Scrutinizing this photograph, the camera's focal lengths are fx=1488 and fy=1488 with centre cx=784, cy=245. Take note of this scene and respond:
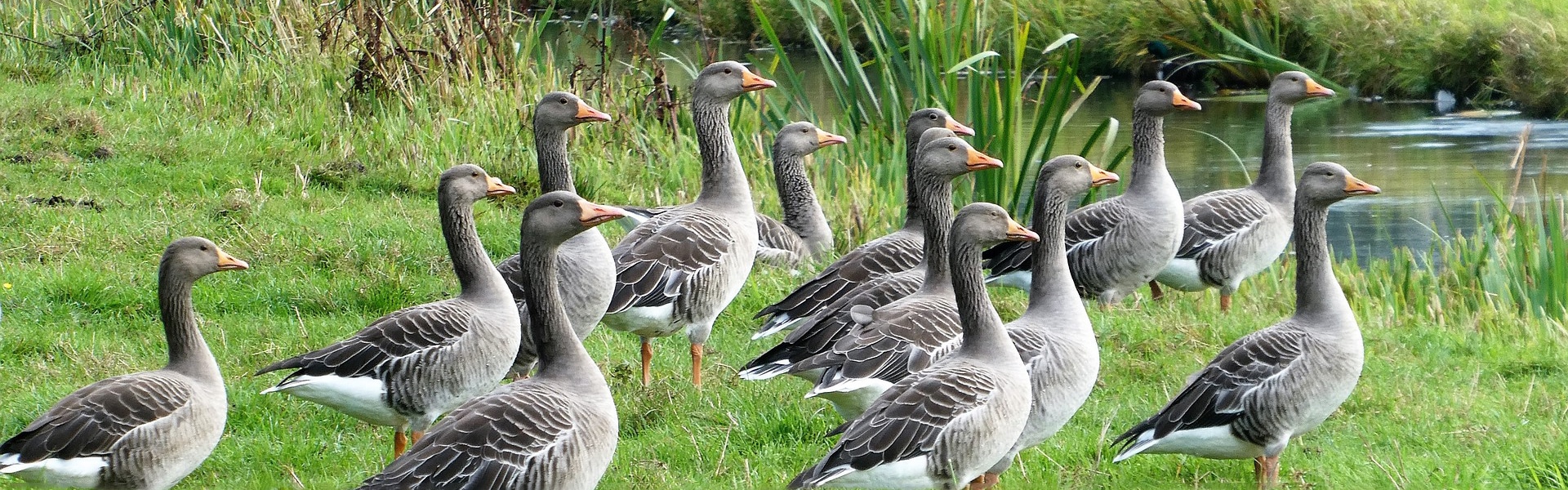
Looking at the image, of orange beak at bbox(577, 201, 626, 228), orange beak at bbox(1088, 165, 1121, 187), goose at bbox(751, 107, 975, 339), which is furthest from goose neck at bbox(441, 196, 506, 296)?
orange beak at bbox(1088, 165, 1121, 187)

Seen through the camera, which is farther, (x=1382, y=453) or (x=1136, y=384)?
(x=1136, y=384)

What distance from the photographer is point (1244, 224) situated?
9039 millimetres

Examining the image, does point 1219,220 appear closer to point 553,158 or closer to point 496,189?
point 553,158

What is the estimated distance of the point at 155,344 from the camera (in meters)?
7.32

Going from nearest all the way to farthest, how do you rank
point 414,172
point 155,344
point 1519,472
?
1. point 1519,472
2. point 155,344
3. point 414,172

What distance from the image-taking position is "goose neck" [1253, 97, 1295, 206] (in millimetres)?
9438

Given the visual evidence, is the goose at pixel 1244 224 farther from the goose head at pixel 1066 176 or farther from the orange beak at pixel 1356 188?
the orange beak at pixel 1356 188

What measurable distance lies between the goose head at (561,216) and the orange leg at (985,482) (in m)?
1.70

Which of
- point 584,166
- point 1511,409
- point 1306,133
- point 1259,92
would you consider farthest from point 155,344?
point 1259,92

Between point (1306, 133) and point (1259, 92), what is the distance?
2.68 metres

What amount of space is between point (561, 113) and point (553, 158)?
26cm

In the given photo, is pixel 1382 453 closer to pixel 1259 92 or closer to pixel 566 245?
pixel 566 245

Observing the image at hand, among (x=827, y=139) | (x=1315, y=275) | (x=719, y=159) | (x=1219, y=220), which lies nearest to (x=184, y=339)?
(x=719, y=159)

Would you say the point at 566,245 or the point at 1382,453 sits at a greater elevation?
the point at 566,245
